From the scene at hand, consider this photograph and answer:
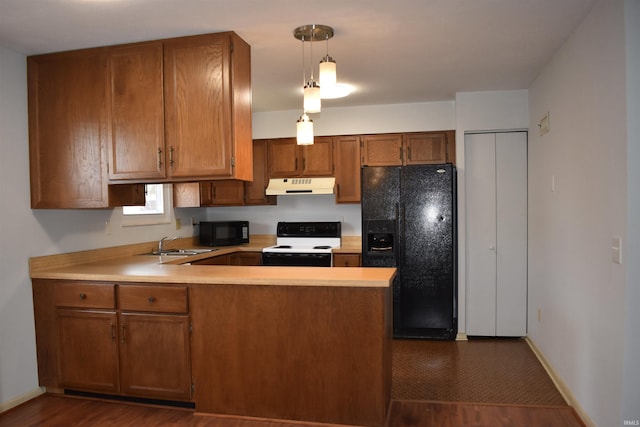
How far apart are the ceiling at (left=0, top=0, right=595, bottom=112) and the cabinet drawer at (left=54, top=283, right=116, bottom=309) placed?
160 cm

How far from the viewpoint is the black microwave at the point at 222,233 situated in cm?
530

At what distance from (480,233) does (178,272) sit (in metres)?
2.97

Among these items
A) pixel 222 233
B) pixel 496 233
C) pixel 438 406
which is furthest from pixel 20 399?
pixel 496 233

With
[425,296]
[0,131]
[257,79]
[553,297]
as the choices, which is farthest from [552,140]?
[0,131]

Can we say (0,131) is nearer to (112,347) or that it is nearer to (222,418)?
(112,347)

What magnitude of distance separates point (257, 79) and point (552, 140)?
2413mm

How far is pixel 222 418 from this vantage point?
2.84 meters

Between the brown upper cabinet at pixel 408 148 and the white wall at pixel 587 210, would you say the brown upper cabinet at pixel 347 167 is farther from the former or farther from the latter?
the white wall at pixel 587 210

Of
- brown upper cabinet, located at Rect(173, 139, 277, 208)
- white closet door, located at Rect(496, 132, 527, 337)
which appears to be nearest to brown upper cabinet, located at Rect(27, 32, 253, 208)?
brown upper cabinet, located at Rect(173, 139, 277, 208)

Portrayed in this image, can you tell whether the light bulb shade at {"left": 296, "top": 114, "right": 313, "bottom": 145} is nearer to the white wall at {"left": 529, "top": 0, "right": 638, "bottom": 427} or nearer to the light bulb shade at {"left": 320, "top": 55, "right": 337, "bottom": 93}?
the light bulb shade at {"left": 320, "top": 55, "right": 337, "bottom": 93}

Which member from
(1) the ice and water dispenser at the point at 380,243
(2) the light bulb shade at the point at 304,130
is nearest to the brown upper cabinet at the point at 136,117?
(2) the light bulb shade at the point at 304,130

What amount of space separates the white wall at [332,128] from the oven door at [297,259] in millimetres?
689

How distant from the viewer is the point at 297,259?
491 cm

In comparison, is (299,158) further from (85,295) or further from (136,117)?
(85,295)
